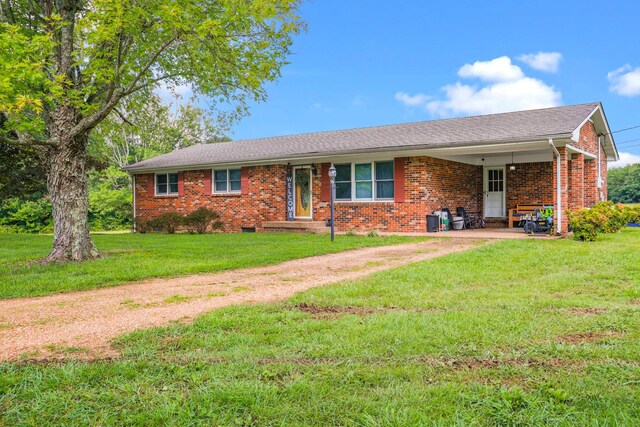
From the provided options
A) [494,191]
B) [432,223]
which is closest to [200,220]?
[432,223]

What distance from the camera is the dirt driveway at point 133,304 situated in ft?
12.9

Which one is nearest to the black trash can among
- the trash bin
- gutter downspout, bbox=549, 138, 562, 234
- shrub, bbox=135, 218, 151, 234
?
the trash bin

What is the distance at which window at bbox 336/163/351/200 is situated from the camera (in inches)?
685

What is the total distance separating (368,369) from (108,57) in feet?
29.4

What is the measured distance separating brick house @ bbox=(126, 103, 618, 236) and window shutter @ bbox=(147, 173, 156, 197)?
66 centimetres

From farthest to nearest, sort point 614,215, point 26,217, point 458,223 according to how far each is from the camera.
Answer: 1. point 26,217
2. point 458,223
3. point 614,215


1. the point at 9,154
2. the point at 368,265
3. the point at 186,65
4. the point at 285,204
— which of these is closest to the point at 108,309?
the point at 368,265

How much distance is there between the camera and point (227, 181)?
66.1ft

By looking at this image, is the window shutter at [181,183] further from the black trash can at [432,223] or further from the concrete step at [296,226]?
the black trash can at [432,223]

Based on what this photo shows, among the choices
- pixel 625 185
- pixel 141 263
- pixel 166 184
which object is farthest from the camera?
pixel 625 185

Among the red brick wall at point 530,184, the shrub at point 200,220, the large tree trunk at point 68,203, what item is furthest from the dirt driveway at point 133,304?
the red brick wall at point 530,184

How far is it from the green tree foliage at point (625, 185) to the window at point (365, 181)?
33.6m

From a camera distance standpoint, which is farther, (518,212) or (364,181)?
(518,212)

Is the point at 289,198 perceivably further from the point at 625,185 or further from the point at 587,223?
the point at 625,185
